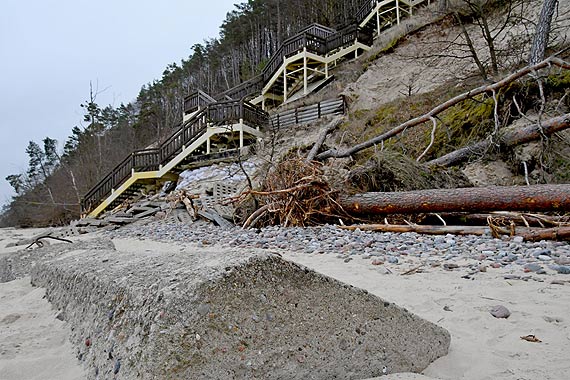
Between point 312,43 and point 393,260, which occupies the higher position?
point 312,43

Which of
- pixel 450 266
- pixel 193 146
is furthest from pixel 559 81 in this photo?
pixel 193 146

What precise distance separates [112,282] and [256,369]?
918 millimetres

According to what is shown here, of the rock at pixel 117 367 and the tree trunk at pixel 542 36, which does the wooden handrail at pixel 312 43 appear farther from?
the rock at pixel 117 367

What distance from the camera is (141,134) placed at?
39.4 m

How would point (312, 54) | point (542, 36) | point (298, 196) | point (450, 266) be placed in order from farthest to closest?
point (312, 54) → point (542, 36) → point (298, 196) → point (450, 266)

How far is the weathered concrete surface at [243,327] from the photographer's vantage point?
125cm

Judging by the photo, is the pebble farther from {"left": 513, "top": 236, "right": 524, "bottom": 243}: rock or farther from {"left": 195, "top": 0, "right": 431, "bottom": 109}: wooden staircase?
{"left": 195, "top": 0, "right": 431, "bottom": 109}: wooden staircase

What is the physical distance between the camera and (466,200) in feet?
17.2

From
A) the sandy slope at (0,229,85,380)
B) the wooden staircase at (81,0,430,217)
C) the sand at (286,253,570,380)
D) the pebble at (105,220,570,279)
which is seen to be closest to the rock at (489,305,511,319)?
the sand at (286,253,570,380)

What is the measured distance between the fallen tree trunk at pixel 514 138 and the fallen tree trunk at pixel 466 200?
6.60 feet

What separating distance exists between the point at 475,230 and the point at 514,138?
3458 millimetres

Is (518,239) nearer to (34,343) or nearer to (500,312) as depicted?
(500,312)

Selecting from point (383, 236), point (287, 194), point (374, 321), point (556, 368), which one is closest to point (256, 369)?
point (374, 321)

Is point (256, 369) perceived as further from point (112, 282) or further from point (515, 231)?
point (515, 231)
